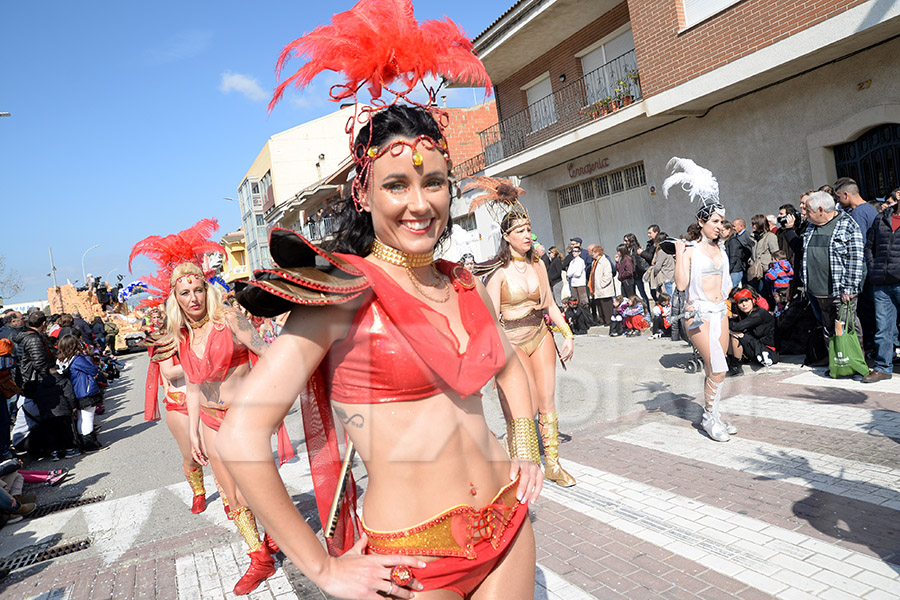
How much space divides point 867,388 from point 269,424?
7.22m

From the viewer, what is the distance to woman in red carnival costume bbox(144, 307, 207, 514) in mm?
5516

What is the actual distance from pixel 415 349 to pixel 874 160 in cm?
1192

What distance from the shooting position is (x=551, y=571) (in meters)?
3.80

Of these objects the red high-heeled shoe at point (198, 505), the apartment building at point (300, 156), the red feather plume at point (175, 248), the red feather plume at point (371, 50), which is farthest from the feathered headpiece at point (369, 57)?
the apartment building at point (300, 156)

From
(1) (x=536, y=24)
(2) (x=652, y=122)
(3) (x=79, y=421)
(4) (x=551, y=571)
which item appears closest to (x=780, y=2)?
(2) (x=652, y=122)

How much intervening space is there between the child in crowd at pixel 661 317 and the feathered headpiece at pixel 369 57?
1052cm

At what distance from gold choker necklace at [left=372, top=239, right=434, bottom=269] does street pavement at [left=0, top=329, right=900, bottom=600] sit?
2.44 metres

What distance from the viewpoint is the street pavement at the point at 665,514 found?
3.52 meters

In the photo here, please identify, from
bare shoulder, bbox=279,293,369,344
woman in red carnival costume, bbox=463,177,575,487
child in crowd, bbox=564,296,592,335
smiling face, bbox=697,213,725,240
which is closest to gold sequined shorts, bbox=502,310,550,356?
woman in red carnival costume, bbox=463,177,575,487

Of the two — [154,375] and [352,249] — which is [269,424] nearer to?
[352,249]

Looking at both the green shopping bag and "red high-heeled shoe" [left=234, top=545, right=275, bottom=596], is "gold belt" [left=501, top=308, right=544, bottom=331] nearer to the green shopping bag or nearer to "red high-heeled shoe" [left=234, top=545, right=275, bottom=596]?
"red high-heeled shoe" [left=234, top=545, right=275, bottom=596]

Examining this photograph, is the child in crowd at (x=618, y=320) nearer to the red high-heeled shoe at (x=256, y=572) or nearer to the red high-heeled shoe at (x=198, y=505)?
the red high-heeled shoe at (x=198, y=505)

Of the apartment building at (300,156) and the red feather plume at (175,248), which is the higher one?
the apartment building at (300,156)

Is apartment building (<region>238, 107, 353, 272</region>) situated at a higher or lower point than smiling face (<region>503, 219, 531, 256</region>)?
higher
